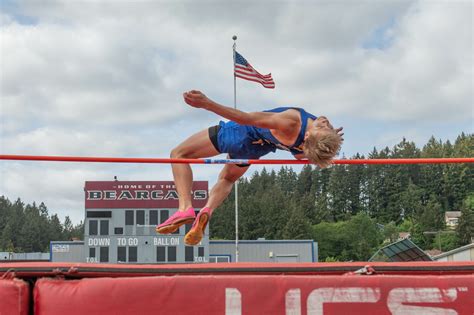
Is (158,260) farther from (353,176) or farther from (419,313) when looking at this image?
(353,176)

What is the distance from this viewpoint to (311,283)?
2.62 meters

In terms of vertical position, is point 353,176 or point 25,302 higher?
point 353,176

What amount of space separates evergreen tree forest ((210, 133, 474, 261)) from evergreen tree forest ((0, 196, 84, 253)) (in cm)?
2983

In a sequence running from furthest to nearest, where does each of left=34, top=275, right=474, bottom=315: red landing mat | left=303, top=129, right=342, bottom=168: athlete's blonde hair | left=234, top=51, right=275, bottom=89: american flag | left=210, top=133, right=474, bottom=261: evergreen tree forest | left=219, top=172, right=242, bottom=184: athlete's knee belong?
left=210, top=133, right=474, bottom=261: evergreen tree forest
left=234, top=51, right=275, bottom=89: american flag
left=219, top=172, right=242, bottom=184: athlete's knee
left=303, top=129, right=342, bottom=168: athlete's blonde hair
left=34, top=275, right=474, bottom=315: red landing mat

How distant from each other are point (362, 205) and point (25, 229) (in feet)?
170

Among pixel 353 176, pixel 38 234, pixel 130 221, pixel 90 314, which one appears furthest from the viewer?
pixel 353 176

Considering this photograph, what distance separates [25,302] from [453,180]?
91124 millimetres

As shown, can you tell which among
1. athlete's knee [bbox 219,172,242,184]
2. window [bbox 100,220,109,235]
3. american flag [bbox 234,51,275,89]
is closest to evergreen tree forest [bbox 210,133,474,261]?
window [bbox 100,220,109,235]

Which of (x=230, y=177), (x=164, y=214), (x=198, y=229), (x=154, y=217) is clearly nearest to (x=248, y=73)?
(x=164, y=214)

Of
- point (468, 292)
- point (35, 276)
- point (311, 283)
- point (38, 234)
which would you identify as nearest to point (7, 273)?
point (35, 276)

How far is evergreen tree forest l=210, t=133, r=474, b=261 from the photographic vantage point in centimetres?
6806

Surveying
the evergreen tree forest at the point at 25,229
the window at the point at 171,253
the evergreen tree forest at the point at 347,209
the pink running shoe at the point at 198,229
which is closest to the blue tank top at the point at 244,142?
the pink running shoe at the point at 198,229

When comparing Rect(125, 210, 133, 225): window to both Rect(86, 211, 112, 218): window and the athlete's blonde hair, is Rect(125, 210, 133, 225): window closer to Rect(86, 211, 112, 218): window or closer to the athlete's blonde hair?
Rect(86, 211, 112, 218): window

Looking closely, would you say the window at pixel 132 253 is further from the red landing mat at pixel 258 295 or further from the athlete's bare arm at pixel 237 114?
the red landing mat at pixel 258 295
